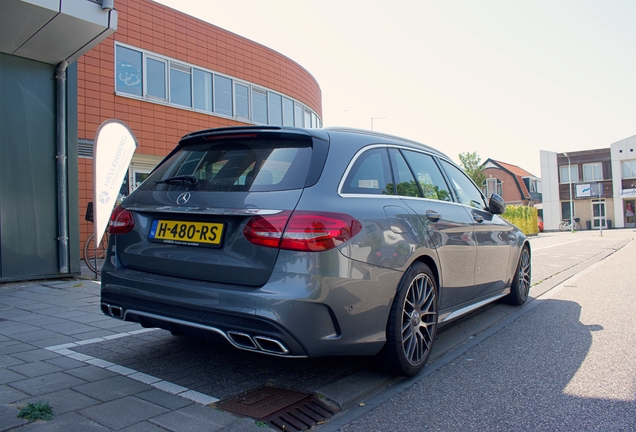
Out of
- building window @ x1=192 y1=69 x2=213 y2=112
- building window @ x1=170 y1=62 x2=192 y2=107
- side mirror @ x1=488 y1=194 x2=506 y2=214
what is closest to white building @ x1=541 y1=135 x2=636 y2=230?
building window @ x1=192 y1=69 x2=213 y2=112

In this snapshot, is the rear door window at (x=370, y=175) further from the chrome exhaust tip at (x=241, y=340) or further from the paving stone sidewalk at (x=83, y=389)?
the paving stone sidewalk at (x=83, y=389)

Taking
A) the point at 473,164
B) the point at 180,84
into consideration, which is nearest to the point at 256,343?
the point at 180,84

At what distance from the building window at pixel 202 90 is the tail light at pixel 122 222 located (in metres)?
12.0

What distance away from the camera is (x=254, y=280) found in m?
2.91

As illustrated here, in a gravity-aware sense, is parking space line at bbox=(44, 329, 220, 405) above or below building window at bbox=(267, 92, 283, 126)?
below

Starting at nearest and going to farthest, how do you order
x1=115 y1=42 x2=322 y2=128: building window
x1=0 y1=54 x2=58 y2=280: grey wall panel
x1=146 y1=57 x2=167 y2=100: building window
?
x1=0 y1=54 x2=58 y2=280: grey wall panel < x1=115 y1=42 x2=322 y2=128: building window < x1=146 y1=57 x2=167 y2=100: building window

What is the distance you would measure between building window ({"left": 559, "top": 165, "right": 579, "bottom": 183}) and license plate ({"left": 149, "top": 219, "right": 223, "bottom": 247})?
57.7 m

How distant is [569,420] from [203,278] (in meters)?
2.21

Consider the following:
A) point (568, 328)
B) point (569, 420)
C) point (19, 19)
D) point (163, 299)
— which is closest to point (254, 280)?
point (163, 299)

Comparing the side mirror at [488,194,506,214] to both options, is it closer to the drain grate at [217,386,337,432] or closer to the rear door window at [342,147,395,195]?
the rear door window at [342,147,395,195]

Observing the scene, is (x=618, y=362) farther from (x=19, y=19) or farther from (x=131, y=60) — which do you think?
(x=131, y=60)

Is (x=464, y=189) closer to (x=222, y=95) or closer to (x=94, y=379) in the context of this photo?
(x=94, y=379)

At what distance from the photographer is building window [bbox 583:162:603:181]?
53656 millimetres

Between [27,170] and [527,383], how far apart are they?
23.7 ft
